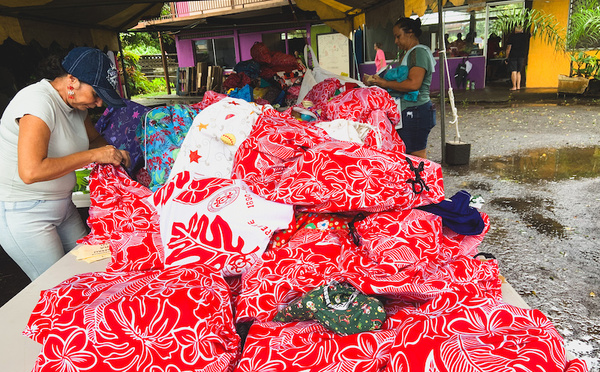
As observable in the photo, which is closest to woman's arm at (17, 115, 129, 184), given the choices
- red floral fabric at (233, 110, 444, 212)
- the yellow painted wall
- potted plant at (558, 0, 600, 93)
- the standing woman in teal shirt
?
red floral fabric at (233, 110, 444, 212)

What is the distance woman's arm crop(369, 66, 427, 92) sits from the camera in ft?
12.1

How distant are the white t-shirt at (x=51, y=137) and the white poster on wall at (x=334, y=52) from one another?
1188cm

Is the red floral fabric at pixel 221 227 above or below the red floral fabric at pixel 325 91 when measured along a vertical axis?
below

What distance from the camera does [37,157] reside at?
5.19ft

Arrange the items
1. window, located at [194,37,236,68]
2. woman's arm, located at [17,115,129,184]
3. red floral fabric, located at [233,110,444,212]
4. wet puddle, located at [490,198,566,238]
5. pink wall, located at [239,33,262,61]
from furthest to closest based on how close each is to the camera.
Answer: window, located at [194,37,236,68], pink wall, located at [239,33,262,61], wet puddle, located at [490,198,566,238], woman's arm, located at [17,115,129,184], red floral fabric, located at [233,110,444,212]

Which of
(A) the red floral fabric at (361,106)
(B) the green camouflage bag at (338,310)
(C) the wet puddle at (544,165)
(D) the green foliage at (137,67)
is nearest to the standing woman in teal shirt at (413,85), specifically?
(A) the red floral fabric at (361,106)

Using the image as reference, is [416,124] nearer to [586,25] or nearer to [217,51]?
[586,25]

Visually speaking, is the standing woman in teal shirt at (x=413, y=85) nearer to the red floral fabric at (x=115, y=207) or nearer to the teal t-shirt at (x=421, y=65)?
the teal t-shirt at (x=421, y=65)

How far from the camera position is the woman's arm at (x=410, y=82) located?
370 cm

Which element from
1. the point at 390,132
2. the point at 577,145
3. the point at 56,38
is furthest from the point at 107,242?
the point at 577,145

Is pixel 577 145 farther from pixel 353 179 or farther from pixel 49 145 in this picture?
pixel 49 145

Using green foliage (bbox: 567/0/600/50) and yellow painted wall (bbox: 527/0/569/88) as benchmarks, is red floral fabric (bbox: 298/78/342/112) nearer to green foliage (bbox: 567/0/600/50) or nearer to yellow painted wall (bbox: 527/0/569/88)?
green foliage (bbox: 567/0/600/50)

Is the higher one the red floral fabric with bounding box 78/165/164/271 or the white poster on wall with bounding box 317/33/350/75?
the white poster on wall with bounding box 317/33/350/75

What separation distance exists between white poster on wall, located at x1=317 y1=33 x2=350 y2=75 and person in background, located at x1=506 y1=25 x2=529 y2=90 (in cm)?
471
